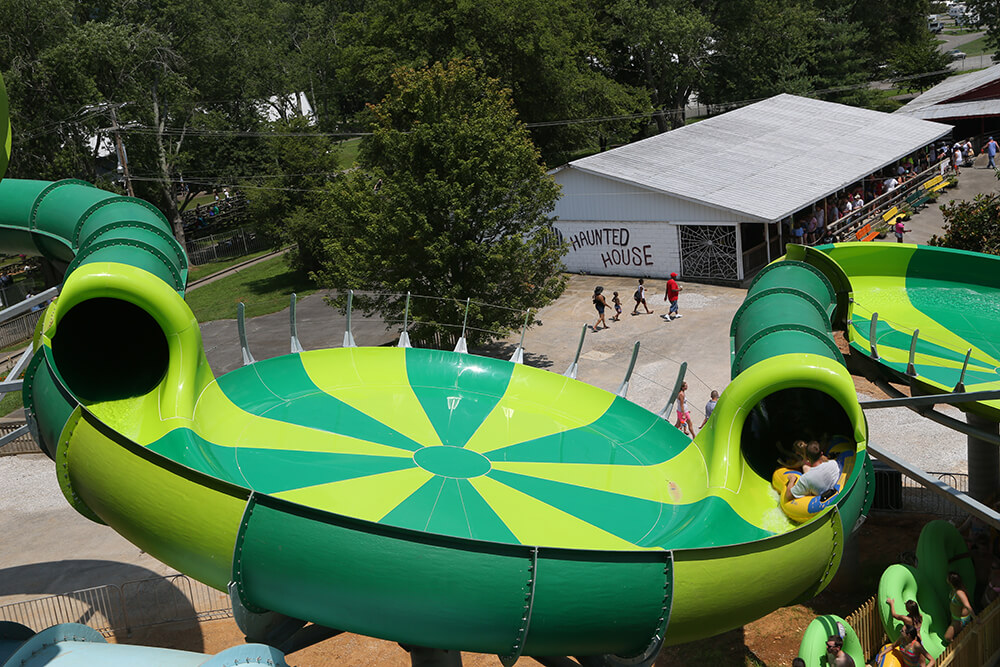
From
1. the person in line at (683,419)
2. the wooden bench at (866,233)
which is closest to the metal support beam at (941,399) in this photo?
the person in line at (683,419)

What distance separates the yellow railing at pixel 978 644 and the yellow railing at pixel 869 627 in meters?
1.16

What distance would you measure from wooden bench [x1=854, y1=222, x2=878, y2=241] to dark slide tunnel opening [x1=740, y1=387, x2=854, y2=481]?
1064 inches

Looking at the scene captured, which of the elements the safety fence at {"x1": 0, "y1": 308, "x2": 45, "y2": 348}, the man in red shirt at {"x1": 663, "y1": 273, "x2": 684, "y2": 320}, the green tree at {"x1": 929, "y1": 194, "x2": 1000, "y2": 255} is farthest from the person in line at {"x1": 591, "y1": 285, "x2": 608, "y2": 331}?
the safety fence at {"x1": 0, "y1": 308, "x2": 45, "y2": 348}

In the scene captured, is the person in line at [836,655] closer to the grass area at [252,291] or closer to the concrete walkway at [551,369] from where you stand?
the concrete walkway at [551,369]

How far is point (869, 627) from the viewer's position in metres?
13.5

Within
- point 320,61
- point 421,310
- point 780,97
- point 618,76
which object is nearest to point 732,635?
point 421,310

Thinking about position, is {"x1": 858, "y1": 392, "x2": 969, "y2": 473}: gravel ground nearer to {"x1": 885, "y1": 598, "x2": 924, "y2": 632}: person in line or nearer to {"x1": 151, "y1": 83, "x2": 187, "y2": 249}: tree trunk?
{"x1": 885, "y1": 598, "x2": 924, "y2": 632}: person in line

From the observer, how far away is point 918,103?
177ft

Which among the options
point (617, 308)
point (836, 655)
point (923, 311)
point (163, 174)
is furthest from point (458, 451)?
point (163, 174)

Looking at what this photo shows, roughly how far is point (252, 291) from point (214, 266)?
9462mm

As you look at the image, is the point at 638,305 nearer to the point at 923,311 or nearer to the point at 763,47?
the point at 923,311

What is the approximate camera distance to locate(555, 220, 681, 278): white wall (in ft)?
115

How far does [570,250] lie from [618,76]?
2935 cm

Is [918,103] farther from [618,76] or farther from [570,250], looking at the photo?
[570,250]
